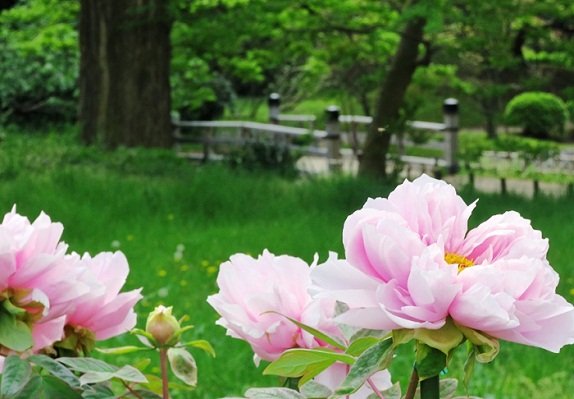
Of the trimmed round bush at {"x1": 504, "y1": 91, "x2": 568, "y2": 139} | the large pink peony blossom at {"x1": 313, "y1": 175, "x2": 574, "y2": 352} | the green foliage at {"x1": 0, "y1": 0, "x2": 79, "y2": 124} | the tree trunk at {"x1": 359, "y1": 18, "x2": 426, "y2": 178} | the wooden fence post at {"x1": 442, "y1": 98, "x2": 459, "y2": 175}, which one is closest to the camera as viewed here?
the large pink peony blossom at {"x1": 313, "y1": 175, "x2": 574, "y2": 352}

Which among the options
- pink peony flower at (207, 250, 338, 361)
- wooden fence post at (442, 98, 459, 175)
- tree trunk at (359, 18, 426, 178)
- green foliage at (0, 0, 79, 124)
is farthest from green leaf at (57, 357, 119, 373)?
green foliage at (0, 0, 79, 124)

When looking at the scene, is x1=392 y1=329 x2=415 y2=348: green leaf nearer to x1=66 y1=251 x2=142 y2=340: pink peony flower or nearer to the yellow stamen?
the yellow stamen

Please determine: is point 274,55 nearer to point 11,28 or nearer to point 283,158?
point 283,158

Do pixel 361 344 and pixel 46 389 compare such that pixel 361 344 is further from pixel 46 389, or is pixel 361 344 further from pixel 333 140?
pixel 333 140

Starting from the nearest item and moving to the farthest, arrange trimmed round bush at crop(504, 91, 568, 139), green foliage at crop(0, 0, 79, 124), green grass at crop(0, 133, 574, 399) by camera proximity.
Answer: green grass at crop(0, 133, 574, 399), green foliage at crop(0, 0, 79, 124), trimmed round bush at crop(504, 91, 568, 139)

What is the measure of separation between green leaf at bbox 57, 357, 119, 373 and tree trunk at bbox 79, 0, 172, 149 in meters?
11.9

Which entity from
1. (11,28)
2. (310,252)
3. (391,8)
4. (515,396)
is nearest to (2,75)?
(11,28)

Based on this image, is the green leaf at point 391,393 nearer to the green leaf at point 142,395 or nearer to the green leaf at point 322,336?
the green leaf at point 322,336

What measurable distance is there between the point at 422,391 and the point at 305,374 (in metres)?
0.17

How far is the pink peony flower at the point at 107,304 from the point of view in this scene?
110 cm

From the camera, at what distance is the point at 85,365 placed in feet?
3.36

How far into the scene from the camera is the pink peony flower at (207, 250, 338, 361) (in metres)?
1.04

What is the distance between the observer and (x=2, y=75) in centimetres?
1894

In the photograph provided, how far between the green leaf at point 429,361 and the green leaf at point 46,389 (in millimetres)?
352
